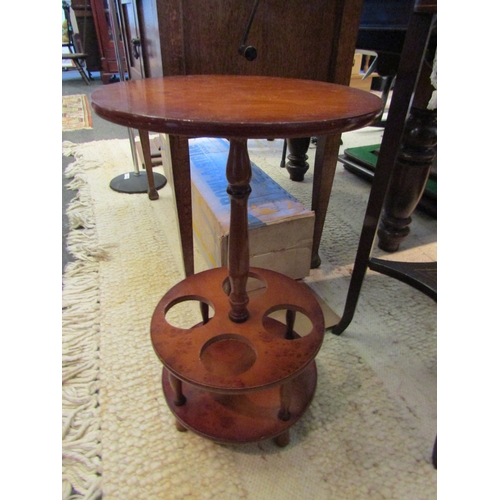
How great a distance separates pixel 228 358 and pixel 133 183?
1002 millimetres

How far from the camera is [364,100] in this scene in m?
0.42

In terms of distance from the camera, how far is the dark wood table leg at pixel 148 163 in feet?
3.94

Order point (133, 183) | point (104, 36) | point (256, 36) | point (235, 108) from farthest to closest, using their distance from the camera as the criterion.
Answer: point (104, 36) → point (133, 183) → point (256, 36) → point (235, 108)

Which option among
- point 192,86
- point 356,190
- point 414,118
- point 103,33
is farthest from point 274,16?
point 103,33

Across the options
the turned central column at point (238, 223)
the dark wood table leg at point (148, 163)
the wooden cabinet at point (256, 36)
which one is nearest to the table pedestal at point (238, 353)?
the turned central column at point (238, 223)

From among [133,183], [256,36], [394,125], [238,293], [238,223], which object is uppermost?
[256,36]

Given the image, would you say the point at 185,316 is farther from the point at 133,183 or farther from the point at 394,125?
the point at 133,183

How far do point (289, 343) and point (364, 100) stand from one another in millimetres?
341

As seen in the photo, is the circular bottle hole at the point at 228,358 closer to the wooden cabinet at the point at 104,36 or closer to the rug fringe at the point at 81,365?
the rug fringe at the point at 81,365

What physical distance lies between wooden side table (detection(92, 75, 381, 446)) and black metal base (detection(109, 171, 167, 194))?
0.74 meters

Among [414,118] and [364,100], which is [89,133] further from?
[364,100]

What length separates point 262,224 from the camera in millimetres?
779

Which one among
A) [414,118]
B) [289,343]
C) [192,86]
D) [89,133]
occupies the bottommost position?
[89,133]

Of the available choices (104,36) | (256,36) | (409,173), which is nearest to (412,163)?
(409,173)
